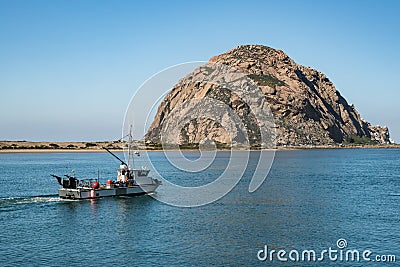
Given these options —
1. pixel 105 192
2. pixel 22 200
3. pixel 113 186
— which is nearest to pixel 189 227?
pixel 105 192

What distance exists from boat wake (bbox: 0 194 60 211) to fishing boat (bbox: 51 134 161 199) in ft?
6.98

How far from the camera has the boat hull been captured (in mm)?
75312

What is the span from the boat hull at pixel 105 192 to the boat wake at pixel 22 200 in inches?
78.7

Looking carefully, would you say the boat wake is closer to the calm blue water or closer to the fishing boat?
→ the calm blue water

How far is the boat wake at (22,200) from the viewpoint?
221 feet

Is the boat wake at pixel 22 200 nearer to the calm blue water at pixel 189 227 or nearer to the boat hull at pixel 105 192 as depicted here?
the calm blue water at pixel 189 227

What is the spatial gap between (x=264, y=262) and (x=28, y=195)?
5224 cm

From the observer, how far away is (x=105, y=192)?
3088 inches

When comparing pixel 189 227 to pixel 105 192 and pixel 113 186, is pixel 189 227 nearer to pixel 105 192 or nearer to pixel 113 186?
pixel 105 192

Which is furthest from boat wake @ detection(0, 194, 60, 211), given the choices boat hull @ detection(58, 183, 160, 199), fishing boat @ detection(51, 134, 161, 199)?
fishing boat @ detection(51, 134, 161, 199)

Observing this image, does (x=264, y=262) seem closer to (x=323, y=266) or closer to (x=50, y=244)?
(x=323, y=266)

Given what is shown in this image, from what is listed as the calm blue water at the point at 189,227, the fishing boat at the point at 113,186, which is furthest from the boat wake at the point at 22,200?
the fishing boat at the point at 113,186

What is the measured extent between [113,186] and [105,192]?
2.24 m

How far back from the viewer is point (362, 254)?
143 feet
